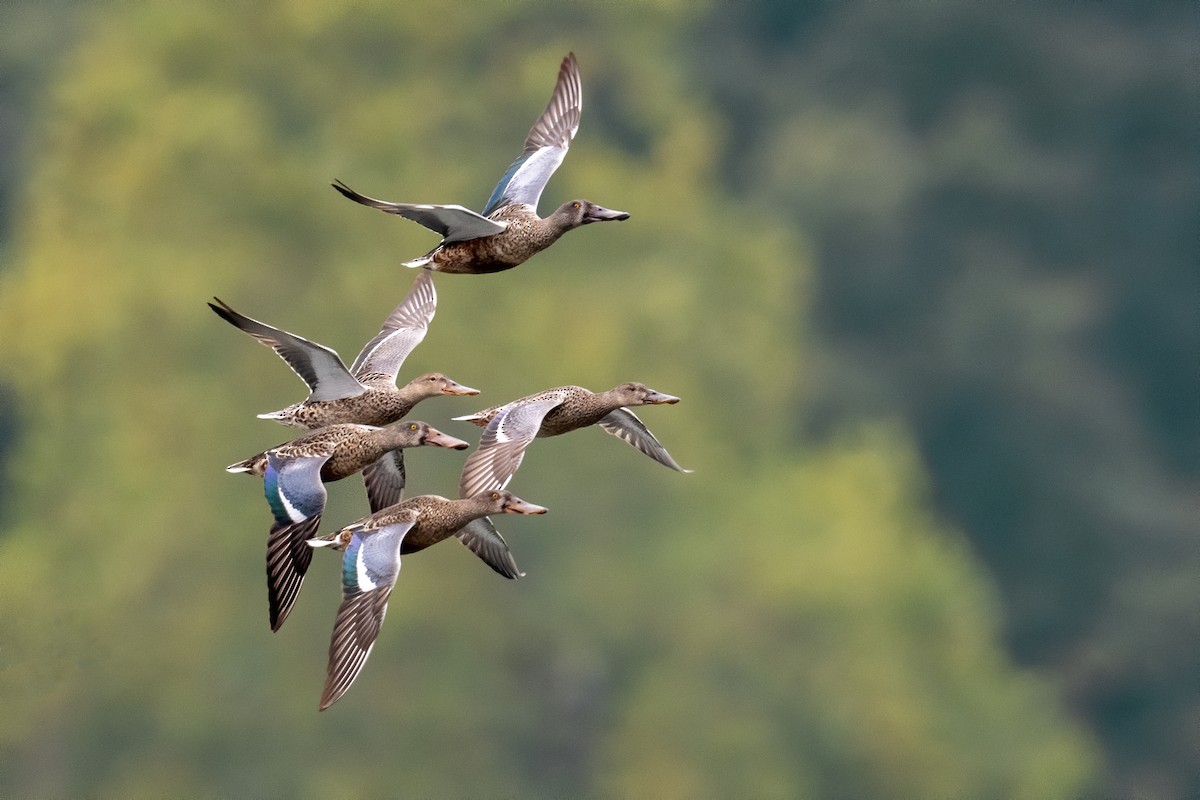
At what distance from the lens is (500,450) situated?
1470 centimetres

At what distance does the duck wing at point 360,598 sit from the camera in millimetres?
13227

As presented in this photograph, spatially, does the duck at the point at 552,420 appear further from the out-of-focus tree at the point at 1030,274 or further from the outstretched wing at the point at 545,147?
the out-of-focus tree at the point at 1030,274

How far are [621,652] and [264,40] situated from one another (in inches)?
580

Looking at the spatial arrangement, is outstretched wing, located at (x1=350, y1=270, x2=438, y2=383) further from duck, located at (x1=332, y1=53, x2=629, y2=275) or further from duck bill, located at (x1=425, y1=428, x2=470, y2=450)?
duck bill, located at (x1=425, y1=428, x2=470, y2=450)

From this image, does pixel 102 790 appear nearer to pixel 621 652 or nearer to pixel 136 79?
pixel 621 652

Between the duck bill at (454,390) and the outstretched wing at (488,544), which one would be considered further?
the outstretched wing at (488,544)

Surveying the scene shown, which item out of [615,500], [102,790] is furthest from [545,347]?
[102,790]

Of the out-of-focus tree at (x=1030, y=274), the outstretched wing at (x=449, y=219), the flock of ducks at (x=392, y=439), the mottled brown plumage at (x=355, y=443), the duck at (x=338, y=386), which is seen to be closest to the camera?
the flock of ducks at (x=392, y=439)

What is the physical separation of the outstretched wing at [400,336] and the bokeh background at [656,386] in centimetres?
1107

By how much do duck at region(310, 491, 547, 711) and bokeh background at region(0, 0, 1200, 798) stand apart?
13.4m

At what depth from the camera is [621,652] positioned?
1737 inches

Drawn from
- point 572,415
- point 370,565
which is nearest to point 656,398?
point 572,415

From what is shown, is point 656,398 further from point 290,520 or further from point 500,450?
point 290,520

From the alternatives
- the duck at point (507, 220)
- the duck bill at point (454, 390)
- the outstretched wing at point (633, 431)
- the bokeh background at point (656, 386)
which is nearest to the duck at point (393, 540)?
the duck bill at point (454, 390)
